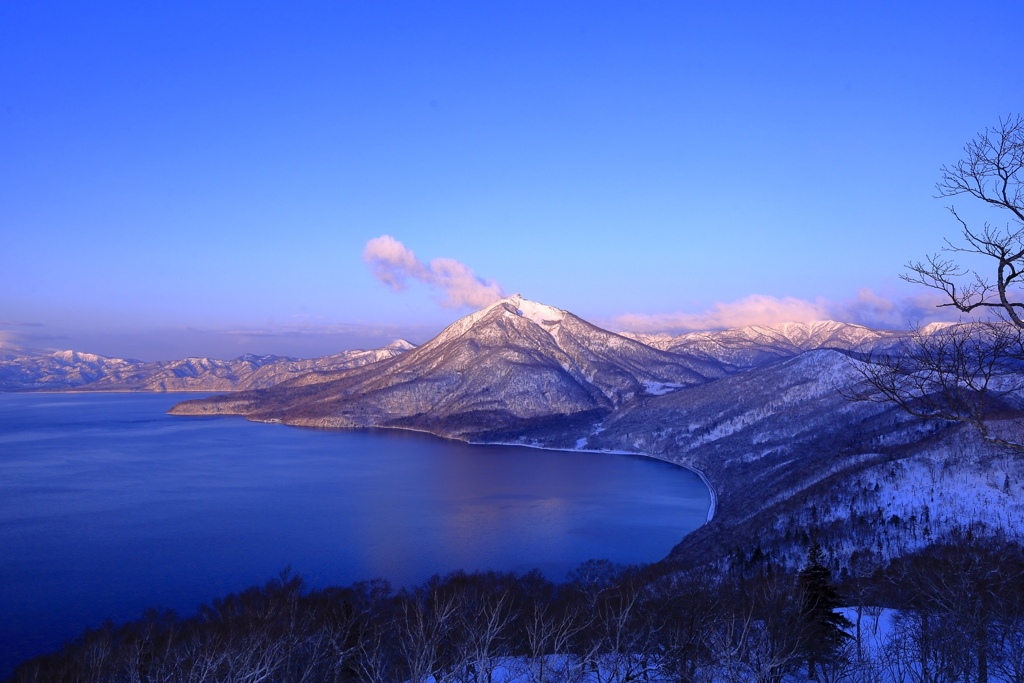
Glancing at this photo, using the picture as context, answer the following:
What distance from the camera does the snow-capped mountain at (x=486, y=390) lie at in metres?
153

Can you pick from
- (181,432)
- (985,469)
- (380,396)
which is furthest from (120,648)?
(380,396)

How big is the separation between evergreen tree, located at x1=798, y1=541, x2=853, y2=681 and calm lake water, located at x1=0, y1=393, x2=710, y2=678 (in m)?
25.5

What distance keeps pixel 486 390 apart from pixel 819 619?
481 ft

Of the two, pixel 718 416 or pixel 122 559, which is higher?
pixel 718 416

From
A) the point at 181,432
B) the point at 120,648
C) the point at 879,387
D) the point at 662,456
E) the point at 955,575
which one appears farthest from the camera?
the point at 181,432

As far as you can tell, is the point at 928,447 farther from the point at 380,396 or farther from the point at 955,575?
the point at 380,396

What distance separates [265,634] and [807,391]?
102338mm

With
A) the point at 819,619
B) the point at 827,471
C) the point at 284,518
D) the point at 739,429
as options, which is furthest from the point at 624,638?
the point at 739,429

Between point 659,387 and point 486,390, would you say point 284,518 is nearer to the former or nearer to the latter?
point 486,390

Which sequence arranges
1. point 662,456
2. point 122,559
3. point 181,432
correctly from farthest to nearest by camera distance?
point 181,432 → point 662,456 → point 122,559

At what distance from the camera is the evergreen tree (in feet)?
60.7

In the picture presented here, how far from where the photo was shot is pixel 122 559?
48.4 meters

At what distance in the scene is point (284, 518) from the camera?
208ft

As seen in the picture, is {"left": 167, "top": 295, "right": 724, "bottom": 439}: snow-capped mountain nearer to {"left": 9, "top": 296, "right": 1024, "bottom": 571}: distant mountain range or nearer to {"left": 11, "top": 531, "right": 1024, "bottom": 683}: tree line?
{"left": 9, "top": 296, "right": 1024, "bottom": 571}: distant mountain range
